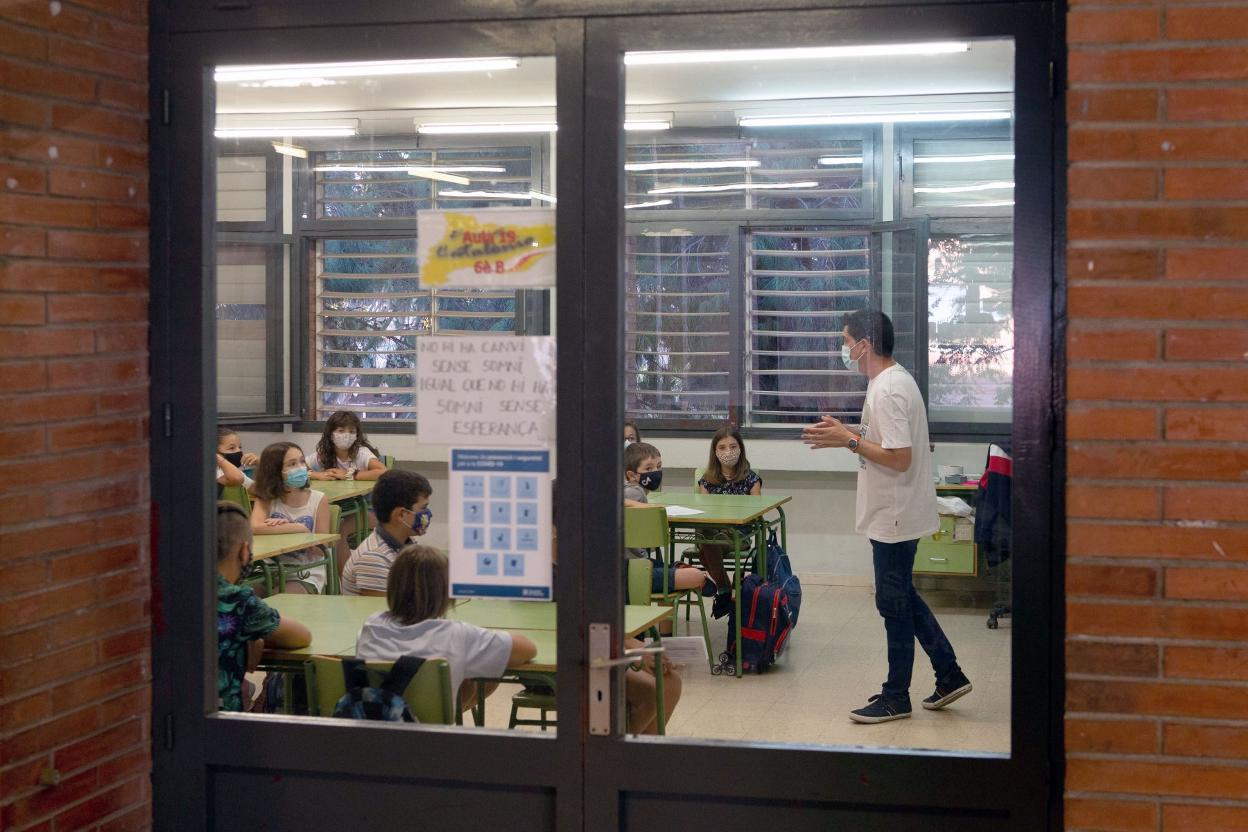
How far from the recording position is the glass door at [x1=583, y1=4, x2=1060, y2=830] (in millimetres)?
2172

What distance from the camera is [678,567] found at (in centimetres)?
575

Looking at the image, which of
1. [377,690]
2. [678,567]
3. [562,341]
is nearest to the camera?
[562,341]

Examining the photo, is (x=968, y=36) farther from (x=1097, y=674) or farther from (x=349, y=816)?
(x=349, y=816)

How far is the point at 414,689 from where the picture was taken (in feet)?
8.20

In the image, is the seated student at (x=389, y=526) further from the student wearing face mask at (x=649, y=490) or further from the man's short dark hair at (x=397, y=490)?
the student wearing face mask at (x=649, y=490)

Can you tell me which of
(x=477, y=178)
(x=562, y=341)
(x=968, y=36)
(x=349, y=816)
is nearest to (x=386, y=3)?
(x=477, y=178)

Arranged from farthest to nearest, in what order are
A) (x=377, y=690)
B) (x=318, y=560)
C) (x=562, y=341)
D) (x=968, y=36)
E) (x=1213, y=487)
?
(x=318, y=560) < (x=377, y=690) < (x=562, y=341) < (x=968, y=36) < (x=1213, y=487)

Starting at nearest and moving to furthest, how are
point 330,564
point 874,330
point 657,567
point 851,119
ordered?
point 330,564 → point 874,330 → point 657,567 → point 851,119

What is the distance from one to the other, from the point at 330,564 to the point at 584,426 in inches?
56.5

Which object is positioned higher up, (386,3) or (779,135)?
(779,135)

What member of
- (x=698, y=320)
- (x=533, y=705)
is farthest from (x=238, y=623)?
(x=698, y=320)

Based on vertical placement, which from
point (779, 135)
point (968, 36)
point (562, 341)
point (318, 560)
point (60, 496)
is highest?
point (779, 135)

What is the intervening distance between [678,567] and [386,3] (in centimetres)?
378

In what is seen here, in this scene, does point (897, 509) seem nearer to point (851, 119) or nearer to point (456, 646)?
point (456, 646)
